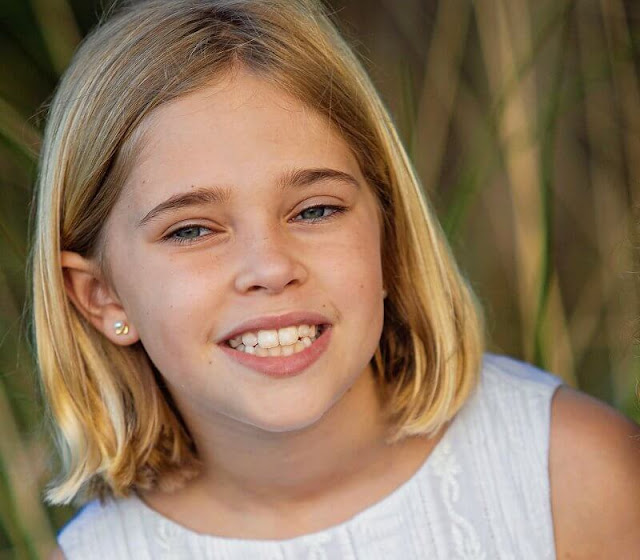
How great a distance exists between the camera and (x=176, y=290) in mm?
1479

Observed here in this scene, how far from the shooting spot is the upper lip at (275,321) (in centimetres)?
146

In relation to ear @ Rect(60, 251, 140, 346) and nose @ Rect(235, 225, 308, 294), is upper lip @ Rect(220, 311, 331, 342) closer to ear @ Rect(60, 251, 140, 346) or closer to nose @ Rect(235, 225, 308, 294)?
nose @ Rect(235, 225, 308, 294)

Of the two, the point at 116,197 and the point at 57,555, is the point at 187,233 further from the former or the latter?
the point at 57,555

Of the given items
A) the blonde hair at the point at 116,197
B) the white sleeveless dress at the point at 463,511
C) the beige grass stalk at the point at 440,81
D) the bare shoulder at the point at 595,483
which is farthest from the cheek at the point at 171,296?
the beige grass stalk at the point at 440,81

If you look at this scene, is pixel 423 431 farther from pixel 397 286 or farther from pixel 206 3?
pixel 206 3

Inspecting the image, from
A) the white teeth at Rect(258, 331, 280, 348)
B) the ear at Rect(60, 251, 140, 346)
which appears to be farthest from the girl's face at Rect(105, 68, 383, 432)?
the ear at Rect(60, 251, 140, 346)

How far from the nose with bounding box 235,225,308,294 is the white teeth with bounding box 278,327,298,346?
0.06 m

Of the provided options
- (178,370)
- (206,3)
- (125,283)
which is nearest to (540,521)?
(178,370)

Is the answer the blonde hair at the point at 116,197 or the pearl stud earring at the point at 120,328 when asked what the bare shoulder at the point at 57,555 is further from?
the pearl stud earring at the point at 120,328

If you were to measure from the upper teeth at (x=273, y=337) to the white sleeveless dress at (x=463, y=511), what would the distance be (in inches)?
13.6

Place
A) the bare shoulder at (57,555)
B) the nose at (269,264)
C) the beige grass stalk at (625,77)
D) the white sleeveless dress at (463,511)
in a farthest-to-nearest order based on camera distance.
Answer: the beige grass stalk at (625,77) < the bare shoulder at (57,555) < the white sleeveless dress at (463,511) < the nose at (269,264)

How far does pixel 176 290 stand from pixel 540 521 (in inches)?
25.1

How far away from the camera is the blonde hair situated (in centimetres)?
153

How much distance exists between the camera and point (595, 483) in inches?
62.4
